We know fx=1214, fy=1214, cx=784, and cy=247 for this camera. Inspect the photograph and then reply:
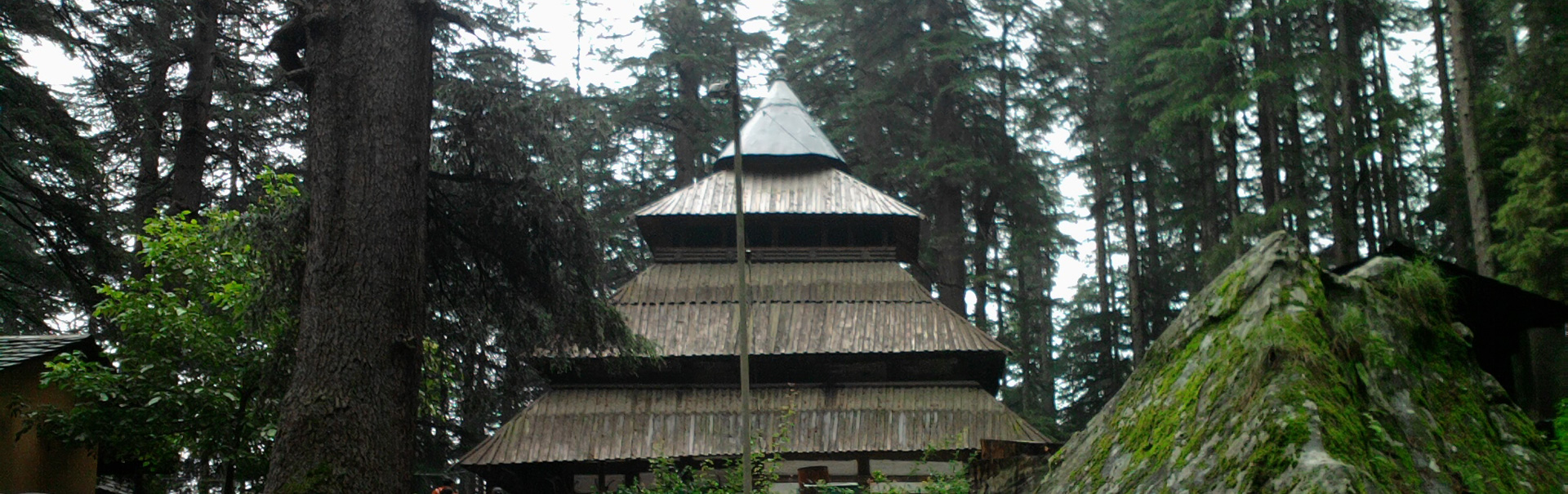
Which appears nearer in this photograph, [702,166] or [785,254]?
[785,254]

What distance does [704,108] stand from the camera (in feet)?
120

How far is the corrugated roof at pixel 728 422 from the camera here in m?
19.5

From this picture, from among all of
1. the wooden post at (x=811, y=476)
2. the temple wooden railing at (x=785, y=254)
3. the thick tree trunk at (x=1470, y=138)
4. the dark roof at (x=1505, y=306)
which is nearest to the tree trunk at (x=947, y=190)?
the temple wooden railing at (x=785, y=254)

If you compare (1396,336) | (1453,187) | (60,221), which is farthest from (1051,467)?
(1453,187)

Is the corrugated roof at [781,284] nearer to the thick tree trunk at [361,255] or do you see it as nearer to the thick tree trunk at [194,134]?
the thick tree trunk at [194,134]

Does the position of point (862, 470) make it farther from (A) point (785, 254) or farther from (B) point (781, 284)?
(A) point (785, 254)

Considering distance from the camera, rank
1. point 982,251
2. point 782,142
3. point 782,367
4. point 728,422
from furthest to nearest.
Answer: point 982,251, point 782,142, point 782,367, point 728,422

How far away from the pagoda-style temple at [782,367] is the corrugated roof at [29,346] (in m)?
5.76

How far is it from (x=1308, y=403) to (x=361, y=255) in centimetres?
806

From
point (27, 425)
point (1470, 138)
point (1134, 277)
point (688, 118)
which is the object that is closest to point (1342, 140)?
point (1470, 138)

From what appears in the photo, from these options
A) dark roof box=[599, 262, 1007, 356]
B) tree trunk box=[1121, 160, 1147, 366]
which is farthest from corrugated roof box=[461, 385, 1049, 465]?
tree trunk box=[1121, 160, 1147, 366]

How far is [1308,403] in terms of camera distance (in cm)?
472

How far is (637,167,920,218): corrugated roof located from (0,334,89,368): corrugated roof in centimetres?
999

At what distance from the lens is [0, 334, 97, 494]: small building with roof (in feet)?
52.6
